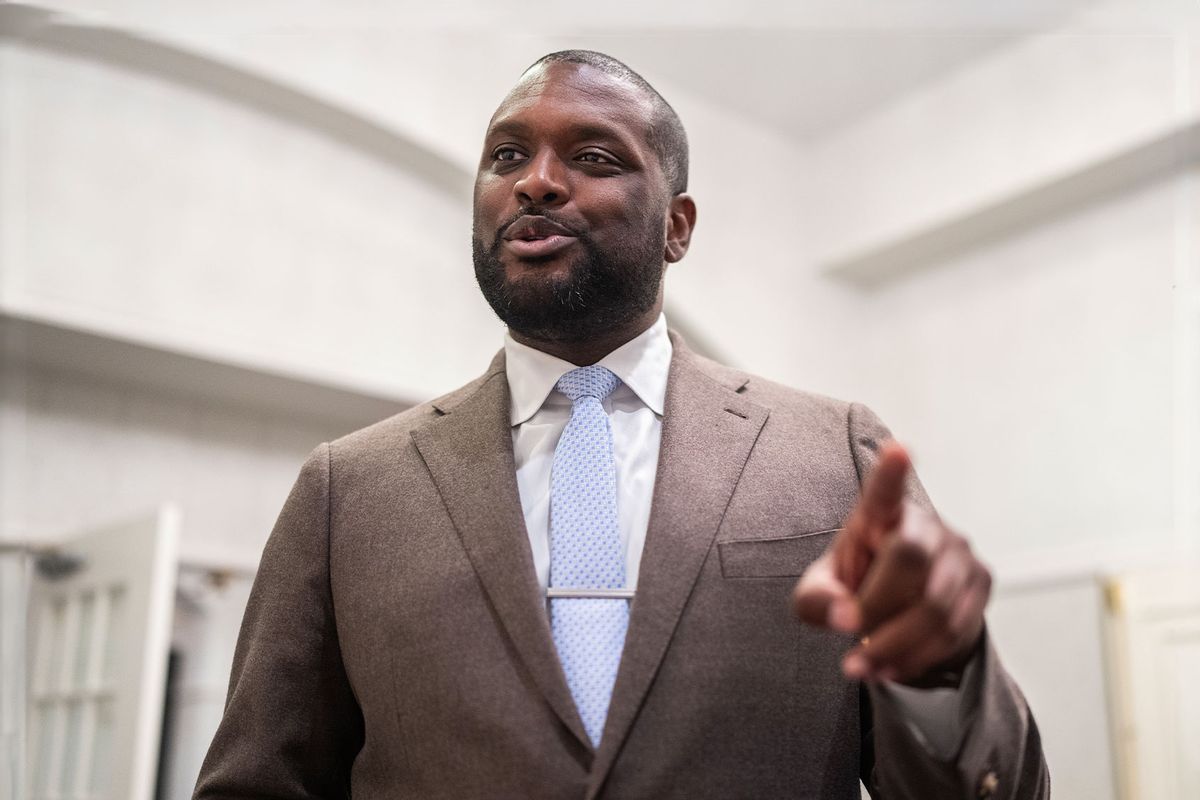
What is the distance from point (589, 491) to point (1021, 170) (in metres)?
3.76

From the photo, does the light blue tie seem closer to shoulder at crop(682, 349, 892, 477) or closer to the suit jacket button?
shoulder at crop(682, 349, 892, 477)

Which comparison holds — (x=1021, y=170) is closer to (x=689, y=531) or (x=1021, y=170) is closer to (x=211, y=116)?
(x=211, y=116)

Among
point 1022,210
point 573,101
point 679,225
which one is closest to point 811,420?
point 679,225

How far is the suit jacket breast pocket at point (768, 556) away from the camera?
1.12 metres

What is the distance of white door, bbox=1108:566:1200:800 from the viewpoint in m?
3.71

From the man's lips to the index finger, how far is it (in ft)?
1.67

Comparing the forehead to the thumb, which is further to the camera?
the forehead

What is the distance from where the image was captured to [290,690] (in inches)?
46.8

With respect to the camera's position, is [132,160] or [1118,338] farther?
[1118,338]

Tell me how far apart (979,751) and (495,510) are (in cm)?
48

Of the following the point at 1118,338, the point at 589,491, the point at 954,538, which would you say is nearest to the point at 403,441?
the point at 589,491

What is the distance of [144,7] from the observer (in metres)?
3.59

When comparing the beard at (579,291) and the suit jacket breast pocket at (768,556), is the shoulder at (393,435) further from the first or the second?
the suit jacket breast pocket at (768,556)

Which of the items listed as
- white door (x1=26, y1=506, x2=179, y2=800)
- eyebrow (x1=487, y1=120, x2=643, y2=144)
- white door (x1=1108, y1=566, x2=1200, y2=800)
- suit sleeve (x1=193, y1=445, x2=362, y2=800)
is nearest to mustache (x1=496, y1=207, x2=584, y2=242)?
eyebrow (x1=487, y1=120, x2=643, y2=144)
